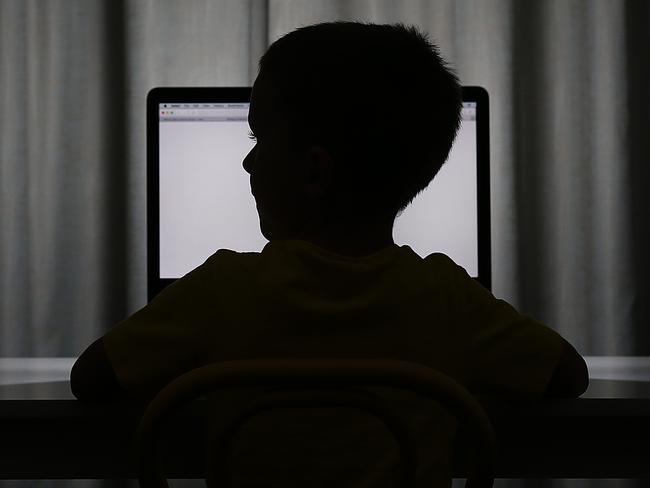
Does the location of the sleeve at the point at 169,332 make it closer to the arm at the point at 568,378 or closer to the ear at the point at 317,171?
the ear at the point at 317,171

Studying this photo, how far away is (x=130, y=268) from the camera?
1.82 m

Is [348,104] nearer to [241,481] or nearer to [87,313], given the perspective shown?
[241,481]

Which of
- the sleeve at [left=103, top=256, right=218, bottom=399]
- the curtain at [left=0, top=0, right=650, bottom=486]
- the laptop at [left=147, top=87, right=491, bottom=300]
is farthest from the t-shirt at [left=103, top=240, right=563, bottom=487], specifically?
the curtain at [left=0, top=0, right=650, bottom=486]

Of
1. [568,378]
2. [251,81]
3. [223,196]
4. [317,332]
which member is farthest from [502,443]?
[251,81]

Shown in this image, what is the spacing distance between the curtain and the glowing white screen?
26.2 inches

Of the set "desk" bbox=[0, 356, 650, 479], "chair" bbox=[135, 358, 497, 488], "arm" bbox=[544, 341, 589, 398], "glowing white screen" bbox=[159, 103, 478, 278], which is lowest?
"desk" bbox=[0, 356, 650, 479]

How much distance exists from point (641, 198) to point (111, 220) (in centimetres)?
137

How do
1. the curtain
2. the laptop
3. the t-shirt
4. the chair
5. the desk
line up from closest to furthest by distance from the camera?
the chair < the t-shirt < the desk < the laptop < the curtain

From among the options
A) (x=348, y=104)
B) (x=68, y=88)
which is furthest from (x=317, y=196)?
(x=68, y=88)

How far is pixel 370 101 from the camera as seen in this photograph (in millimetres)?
631

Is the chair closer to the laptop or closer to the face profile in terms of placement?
the face profile

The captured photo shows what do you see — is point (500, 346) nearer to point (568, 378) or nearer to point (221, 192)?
point (568, 378)

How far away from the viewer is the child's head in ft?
2.08

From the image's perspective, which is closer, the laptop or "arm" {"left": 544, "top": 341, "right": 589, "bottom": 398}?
"arm" {"left": 544, "top": 341, "right": 589, "bottom": 398}
